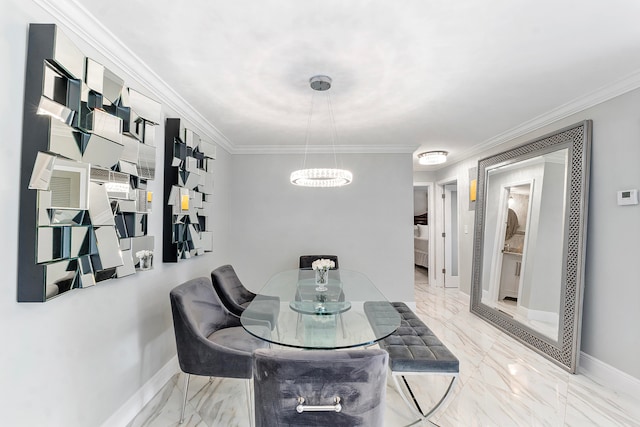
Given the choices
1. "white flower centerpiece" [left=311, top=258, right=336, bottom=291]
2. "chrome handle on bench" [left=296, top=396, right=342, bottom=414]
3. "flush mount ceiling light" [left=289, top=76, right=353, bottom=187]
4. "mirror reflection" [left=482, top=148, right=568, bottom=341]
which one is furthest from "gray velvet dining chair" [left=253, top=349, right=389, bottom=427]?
"mirror reflection" [left=482, top=148, right=568, bottom=341]

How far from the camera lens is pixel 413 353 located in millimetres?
2000

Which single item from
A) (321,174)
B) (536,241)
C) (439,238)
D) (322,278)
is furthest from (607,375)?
(439,238)

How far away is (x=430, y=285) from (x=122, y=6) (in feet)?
20.2

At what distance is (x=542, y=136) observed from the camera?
3.22m

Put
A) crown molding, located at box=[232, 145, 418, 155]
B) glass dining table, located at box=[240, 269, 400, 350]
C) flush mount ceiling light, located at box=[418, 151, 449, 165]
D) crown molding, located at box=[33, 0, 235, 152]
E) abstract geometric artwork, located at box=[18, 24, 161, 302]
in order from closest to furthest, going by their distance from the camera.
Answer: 1. abstract geometric artwork, located at box=[18, 24, 161, 302]
2. crown molding, located at box=[33, 0, 235, 152]
3. glass dining table, located at box=[240, 269, 400, 350]
4. crown molding, located at box=[232, 145, 418, 155]
5. flush mount ceiling light, located at box=[418, 151, 449, 165]

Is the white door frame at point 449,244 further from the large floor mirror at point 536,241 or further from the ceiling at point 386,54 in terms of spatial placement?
the ceiling at point 386,54

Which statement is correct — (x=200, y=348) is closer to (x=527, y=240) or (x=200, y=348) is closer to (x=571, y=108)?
(x=527, y=240)

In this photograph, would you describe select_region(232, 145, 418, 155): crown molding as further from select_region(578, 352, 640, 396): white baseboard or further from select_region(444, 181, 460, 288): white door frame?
select_region(578, 352, 640, 396): white baseboard

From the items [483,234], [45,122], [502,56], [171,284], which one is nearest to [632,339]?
[483,234]

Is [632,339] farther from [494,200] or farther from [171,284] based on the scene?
[171,284]

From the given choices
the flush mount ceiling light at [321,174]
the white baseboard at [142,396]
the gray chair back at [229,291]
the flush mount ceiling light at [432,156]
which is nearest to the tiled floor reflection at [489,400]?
the white baseboard at [142,396]

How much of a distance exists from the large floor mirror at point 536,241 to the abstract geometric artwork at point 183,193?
11.4 ft

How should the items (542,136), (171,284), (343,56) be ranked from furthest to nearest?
(542,136), (171,284), (343,56)

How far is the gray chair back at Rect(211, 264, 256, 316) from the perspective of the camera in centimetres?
285
